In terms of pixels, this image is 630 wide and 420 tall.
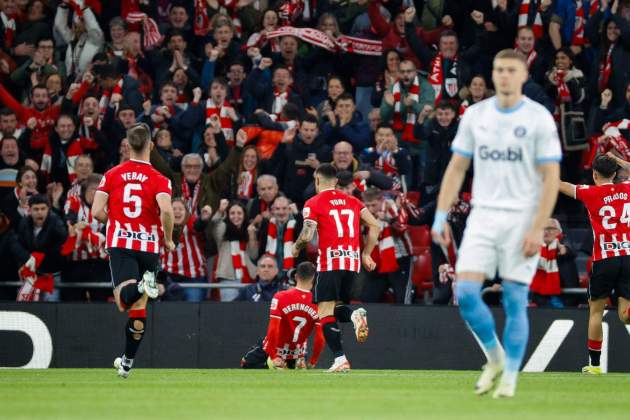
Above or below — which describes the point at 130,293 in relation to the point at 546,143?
below

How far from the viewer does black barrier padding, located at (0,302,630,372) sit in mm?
17250

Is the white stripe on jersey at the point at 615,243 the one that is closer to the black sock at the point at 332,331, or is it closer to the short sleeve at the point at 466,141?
the black sock at the point at 332,331

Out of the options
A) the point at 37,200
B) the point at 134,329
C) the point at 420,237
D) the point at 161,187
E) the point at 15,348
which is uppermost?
the point at 161,187

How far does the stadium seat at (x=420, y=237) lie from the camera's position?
1814cm

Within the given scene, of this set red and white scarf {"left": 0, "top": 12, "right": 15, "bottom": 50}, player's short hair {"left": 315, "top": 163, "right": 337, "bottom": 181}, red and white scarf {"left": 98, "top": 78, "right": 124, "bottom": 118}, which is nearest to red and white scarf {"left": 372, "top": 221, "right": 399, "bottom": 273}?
player's short hair {"left": 315, "top": 163, "right": 337, "bottom": 181}

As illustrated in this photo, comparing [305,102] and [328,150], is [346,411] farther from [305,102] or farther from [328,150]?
[305,102]

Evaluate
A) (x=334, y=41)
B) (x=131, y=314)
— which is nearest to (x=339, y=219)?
(x=131, y=314)

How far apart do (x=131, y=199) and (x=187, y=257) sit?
17.6ft

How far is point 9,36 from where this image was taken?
21.4 metres

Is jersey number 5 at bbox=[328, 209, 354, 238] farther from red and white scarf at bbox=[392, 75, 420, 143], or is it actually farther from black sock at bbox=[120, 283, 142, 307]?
red and white scarf at bbox=[392, 75, 420, 143]

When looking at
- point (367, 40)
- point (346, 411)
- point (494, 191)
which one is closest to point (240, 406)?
point (346, 411)

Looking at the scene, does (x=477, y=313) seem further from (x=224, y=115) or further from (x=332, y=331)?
(x=224, y=115)

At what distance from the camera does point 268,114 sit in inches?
751

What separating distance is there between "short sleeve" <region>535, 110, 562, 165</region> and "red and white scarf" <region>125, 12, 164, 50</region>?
12670 mm
